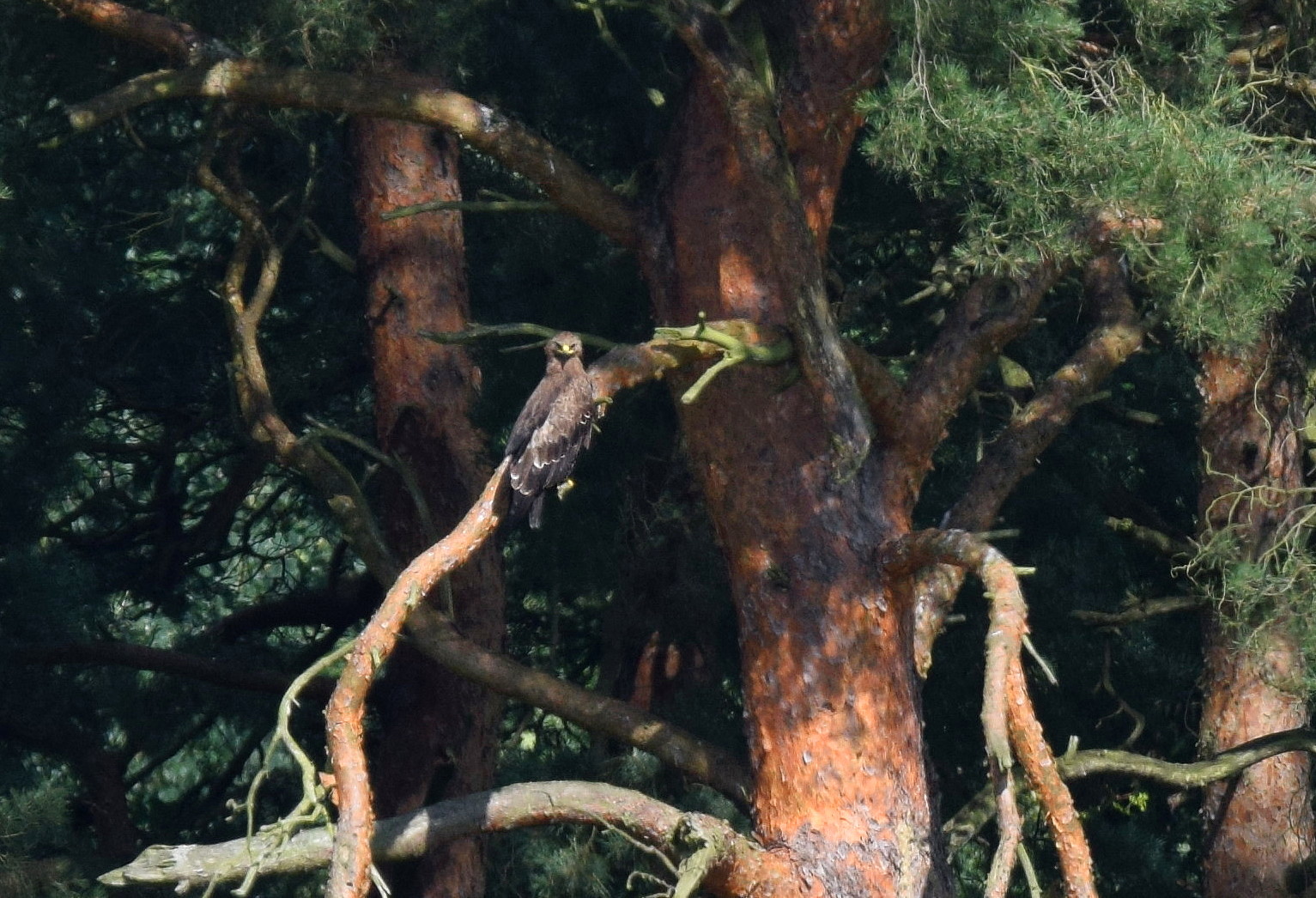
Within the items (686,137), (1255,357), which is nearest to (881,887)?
(686,137)

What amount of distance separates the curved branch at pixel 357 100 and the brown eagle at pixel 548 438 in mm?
591

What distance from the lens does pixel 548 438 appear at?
5.49m

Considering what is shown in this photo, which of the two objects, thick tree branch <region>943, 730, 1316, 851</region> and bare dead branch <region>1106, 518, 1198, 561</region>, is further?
bare dead branch <region>1106, 518, 1198, 561</region>

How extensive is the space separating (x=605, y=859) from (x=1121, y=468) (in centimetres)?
333

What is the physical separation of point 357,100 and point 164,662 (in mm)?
3129

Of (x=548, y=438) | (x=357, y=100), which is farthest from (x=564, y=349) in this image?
(x=357, y=100)

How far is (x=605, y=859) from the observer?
23.2 ft

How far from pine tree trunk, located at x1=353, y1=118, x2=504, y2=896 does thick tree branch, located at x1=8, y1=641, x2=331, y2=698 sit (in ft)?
2.09

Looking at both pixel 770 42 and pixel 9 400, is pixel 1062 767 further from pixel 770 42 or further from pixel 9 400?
pixel 9 400

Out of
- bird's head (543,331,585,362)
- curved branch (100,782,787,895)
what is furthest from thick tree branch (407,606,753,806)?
bird's head (543,331,585,362)

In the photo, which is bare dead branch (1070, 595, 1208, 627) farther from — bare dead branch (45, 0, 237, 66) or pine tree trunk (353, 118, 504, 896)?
bare dead branch (45, 0, 237, 66)

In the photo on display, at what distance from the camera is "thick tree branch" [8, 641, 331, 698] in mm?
7484

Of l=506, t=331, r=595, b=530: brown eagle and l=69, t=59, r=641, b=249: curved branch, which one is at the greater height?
l=69, t=59, r=641, b=249: curved branch

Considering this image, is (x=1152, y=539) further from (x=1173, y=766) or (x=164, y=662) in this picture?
(x=164, y=662)
